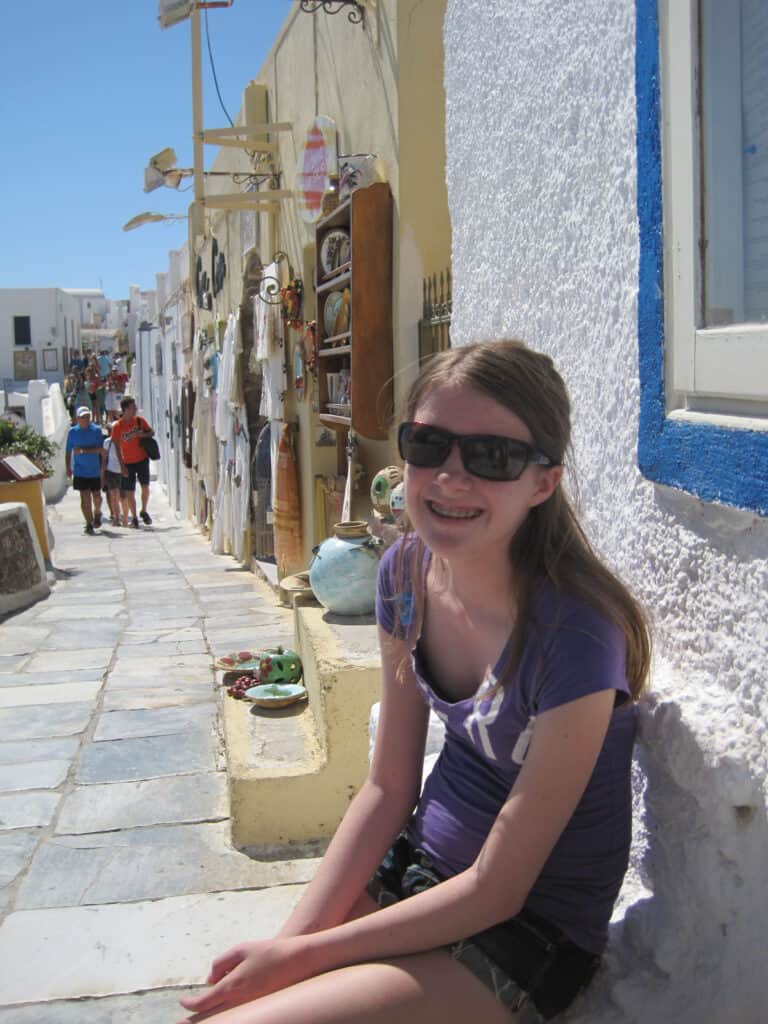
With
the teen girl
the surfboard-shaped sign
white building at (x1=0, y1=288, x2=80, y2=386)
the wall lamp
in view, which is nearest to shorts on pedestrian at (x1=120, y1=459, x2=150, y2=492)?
the wall lamp

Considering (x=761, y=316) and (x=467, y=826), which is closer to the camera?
(x=761, y=316)

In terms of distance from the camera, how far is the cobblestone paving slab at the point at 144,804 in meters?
3.54

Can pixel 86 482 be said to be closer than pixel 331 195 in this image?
No

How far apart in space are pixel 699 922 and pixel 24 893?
2.18 metres

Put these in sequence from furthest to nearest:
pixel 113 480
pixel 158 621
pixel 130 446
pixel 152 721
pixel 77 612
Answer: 1. pixel 113 480
2. pixel 130 446
3. pixel 77 612
4. pixel 158 621
5. pixel 152 721

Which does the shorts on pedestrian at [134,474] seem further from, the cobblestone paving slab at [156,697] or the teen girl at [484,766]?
the teen girl at [484,766]

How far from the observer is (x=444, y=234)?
15.2 feet

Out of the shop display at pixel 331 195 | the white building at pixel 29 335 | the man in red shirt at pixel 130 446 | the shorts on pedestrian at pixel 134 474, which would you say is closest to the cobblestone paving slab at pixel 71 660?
the shop display at pixel 331 195

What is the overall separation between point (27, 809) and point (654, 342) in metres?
2.93

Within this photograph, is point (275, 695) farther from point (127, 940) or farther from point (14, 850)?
point (127, 940)

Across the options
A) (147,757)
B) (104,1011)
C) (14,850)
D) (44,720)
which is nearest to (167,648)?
(44,720)

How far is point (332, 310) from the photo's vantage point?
5527 millimetres

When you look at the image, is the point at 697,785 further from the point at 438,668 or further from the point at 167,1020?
the point at 167,1020

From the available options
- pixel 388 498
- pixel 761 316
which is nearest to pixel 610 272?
pixel 761 316
